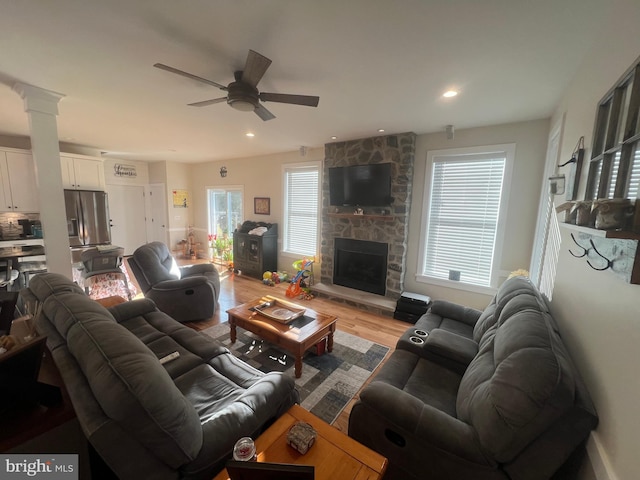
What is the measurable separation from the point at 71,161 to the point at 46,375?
205 inches

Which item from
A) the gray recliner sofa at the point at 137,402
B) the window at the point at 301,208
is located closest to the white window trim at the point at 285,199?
the window at the point at 301,208

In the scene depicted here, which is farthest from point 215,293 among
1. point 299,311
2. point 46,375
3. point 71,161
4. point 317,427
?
point 71,161

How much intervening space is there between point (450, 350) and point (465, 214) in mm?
2237

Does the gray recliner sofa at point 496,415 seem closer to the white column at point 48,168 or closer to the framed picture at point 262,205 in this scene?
the white column at point 48,168

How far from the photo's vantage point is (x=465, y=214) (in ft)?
11.3

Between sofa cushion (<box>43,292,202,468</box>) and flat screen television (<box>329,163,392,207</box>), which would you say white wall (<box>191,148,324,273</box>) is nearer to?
flat screen television (<box>329,163,392,207</box>)

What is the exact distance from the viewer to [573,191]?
5.52 feet

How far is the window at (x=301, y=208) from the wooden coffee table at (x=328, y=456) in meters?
3.87

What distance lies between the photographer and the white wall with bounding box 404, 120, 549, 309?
9.64ft

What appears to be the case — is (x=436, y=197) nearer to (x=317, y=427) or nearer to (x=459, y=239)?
(x=459, y=239)

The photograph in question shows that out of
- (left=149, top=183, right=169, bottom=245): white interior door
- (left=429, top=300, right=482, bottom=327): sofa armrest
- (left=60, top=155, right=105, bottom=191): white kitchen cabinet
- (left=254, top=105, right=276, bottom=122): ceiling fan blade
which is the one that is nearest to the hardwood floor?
(left=429, top=300, right=482, bottom=327): sofa armrest

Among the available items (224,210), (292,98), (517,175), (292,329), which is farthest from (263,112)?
(224,210)

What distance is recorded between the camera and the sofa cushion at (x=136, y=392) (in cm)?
88

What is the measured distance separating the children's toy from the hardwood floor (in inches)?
7.0
